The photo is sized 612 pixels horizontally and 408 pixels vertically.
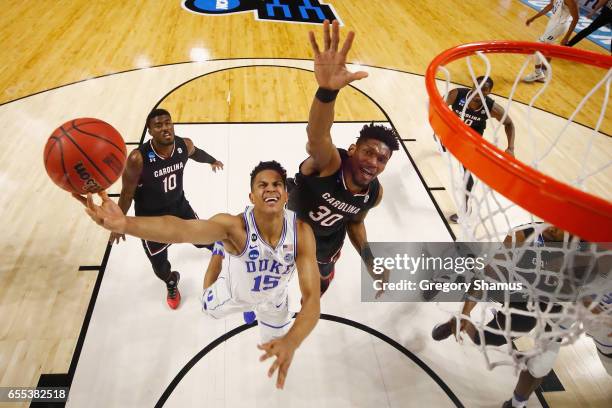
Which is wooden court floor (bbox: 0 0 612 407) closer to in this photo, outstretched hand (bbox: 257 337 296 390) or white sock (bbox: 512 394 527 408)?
white sock (bbox: 512 394 527 408)

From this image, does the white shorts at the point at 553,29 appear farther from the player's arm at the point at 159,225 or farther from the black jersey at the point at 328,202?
the player's arm at the point at 159,225

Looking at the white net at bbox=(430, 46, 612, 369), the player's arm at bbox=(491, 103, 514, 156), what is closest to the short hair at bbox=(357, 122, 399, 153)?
the white net at bbox=(430, 46, 612, 369)

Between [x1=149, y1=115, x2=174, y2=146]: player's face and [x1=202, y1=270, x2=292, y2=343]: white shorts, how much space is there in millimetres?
979

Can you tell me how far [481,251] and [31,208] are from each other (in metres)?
4.05

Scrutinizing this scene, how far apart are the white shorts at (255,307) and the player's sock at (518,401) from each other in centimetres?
152

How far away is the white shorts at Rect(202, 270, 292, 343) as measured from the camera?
2293 mm

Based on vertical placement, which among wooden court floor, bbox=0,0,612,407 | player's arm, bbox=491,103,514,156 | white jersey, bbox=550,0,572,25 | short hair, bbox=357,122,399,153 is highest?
white jersey, bbox=550,0,572,25

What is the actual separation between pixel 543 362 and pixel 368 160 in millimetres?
1501

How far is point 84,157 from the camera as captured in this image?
204 cm

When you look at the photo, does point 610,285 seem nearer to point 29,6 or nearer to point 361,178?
point 361,178

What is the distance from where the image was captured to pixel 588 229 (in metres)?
1.26

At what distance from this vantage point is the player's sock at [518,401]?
241 cm

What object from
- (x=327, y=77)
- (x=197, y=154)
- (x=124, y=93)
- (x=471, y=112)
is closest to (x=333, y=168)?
(x=327, y=77)

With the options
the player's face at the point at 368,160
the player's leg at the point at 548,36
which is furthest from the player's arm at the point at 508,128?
the player's leg at the point at 548,36
